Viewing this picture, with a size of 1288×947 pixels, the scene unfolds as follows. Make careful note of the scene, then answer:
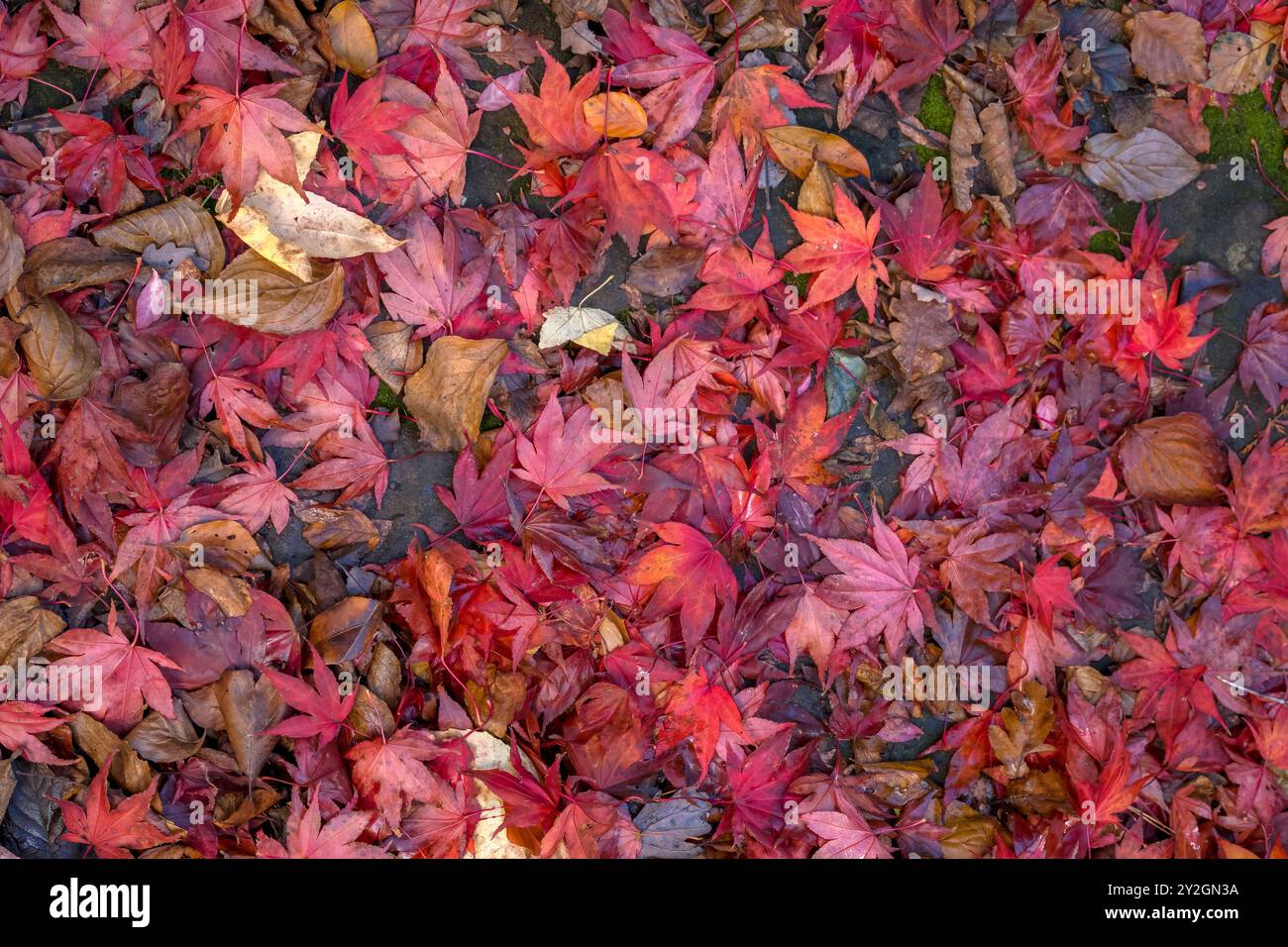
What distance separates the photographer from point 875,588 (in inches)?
69.7

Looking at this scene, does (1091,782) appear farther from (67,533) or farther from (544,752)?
(67,533)

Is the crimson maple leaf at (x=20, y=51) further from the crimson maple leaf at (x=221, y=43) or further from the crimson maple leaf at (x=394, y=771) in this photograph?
the crimson maple leaf at (x=394, y=771)

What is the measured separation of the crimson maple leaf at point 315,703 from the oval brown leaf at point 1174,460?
6.16 ft

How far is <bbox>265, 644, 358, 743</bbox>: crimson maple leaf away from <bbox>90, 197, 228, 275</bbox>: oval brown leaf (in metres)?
0.90

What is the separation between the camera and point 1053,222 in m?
1.83

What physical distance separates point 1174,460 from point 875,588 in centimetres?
78

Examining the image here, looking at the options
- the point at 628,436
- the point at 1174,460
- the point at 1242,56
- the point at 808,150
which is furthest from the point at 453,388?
the point at 1242,56

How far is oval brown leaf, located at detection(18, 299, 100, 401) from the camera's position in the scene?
1639mm

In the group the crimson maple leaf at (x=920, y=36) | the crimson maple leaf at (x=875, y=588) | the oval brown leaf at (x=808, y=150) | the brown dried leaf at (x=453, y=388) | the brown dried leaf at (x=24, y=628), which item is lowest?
the brown dried leaf at (x=24, y=628)

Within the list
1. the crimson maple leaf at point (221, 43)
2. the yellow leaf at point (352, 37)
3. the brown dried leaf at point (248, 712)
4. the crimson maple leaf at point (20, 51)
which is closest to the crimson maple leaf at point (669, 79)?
the yellow leaf at point (352, 37)

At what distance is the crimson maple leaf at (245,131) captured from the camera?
5.35ft

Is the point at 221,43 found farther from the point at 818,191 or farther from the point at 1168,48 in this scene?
the point at 1168,48

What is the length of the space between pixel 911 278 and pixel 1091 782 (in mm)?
1239
